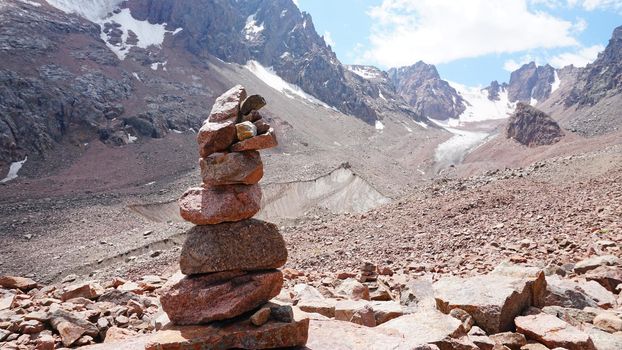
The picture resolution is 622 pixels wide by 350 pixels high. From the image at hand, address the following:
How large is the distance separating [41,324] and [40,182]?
187 ft

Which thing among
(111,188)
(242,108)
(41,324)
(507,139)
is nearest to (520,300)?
Result: (242,108)

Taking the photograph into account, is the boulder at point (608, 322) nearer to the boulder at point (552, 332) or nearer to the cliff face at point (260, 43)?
the boulder at point (552, 332)

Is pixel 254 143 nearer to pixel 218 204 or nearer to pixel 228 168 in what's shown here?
pixel 228 168

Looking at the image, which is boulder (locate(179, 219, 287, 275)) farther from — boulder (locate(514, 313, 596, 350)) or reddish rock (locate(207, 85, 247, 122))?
boulder (locate(514, 313, 596, 350))

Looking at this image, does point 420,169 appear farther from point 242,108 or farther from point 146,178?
point 242,108

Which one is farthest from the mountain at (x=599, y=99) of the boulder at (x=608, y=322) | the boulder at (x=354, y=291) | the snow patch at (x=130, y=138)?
the boulder at (x=608, y=322)

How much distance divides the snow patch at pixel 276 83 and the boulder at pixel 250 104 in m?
144

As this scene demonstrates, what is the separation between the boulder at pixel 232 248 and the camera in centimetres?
938

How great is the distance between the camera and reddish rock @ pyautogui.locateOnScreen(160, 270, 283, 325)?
909 cm

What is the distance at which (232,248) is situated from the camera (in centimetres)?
948

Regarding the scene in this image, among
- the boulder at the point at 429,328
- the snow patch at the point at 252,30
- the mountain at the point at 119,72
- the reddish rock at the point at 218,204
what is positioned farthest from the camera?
the snow patch at the point at 252,30

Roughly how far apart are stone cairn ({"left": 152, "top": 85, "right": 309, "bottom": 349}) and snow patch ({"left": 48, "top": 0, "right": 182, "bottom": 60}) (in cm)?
11144

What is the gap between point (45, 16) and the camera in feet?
325

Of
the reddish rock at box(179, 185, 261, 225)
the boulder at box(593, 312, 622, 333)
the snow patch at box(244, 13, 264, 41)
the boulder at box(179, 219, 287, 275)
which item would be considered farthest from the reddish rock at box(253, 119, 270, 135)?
A: the snow patch at box(244, 13, 264, 41)
